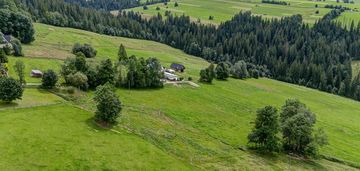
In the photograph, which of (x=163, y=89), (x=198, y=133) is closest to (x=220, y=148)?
(x=198, y=133)

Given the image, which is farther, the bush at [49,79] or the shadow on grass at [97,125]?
the bush at [49,79]

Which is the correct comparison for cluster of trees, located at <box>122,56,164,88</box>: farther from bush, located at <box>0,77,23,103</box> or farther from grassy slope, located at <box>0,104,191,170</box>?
bush, located at <box>0,77,23,103</box>

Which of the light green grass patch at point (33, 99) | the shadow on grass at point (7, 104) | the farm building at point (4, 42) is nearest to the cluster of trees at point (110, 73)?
the light green grass patch at point (33, 99)

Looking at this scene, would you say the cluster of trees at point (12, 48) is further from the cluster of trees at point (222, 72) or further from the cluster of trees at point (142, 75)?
the cluster of trees at point (222, 72)

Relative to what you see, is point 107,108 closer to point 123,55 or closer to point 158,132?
point 158,132

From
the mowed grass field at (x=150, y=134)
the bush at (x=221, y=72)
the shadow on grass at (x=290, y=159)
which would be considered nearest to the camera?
the mowed grass field at (x=150, y=134)

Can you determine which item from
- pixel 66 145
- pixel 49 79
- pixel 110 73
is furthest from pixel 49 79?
pixel 66 145
